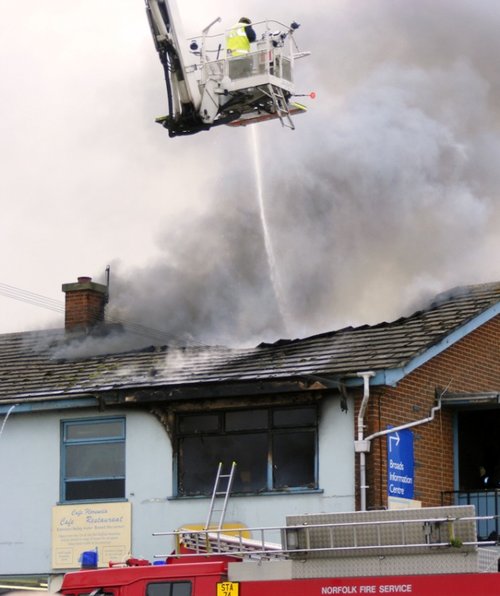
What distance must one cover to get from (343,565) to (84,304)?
14217mm

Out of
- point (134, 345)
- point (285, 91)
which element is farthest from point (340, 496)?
point (285, 91)

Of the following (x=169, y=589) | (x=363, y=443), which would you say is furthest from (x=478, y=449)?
(x=169, y=589)

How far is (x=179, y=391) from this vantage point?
2364 centimetres

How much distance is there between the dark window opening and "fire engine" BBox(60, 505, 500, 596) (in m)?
8.76

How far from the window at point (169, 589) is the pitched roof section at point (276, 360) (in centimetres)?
646

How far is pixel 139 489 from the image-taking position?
24.2 meters

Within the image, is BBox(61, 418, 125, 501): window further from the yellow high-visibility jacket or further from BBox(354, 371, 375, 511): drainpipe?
the yellow high-visibility jacket

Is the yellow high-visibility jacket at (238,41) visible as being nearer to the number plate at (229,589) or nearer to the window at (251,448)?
the window at (251,448)

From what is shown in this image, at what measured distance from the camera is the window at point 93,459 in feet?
80.6

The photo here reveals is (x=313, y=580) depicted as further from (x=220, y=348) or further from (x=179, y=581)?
(x=220, y=348)

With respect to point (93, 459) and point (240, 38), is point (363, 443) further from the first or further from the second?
point (240, 38)

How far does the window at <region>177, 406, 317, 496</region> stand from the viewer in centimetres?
2298

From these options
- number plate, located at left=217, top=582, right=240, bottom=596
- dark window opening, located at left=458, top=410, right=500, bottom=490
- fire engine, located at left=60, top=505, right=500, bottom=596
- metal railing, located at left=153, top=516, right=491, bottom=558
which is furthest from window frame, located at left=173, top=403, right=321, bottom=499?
number plate, located at left=217, top=582, right=240, bottom=596

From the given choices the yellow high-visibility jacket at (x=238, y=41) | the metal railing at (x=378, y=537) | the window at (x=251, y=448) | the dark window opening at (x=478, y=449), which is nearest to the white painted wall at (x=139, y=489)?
the window at (x=251, y=448)
